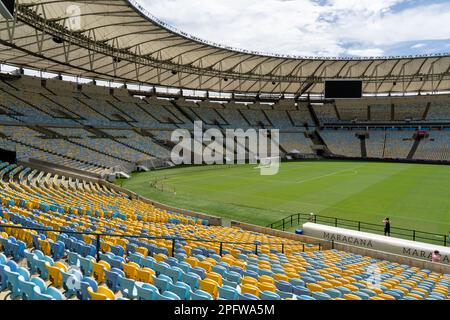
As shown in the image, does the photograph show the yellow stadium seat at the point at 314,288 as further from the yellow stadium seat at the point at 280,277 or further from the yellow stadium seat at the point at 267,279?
the yellow stadium seat at the point at 267,279

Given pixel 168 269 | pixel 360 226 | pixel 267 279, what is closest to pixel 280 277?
pixel 267 279

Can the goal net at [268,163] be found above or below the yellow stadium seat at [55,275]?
below

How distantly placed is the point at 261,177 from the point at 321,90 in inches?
1847

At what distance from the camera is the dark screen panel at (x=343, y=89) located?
58666 mm

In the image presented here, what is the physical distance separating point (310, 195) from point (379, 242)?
13.7m

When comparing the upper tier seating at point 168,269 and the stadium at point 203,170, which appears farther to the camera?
the stadium at point 203,170

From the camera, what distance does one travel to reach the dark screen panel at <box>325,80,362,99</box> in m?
58.7

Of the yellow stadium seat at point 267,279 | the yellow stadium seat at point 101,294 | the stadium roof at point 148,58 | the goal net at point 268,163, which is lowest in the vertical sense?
the goal net at point 268,163

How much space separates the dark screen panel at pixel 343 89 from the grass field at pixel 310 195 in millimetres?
19514

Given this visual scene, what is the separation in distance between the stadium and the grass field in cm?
25

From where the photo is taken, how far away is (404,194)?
2975cm

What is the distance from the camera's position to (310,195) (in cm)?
2970

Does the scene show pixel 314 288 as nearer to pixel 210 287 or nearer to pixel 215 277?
pixel 215 277

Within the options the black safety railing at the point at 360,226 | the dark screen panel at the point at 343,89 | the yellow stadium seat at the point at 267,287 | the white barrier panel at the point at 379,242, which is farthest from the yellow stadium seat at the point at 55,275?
the dark screen panel at the point at 343,89
